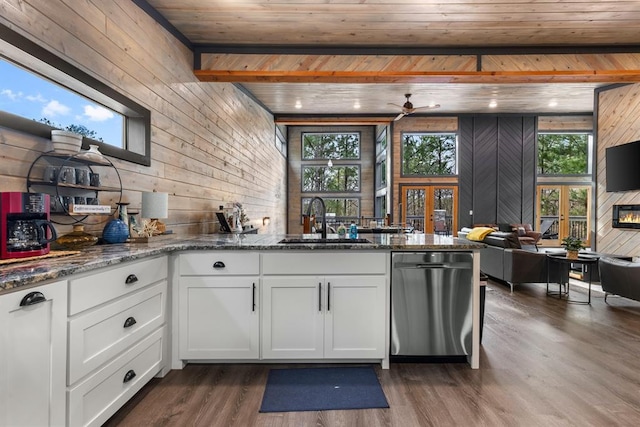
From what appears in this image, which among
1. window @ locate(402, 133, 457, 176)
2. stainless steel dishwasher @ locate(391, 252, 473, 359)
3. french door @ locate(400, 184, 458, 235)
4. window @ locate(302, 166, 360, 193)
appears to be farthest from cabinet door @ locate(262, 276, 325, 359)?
window @ locate(302, 166, 360, 193)

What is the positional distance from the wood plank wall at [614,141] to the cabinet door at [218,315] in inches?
282

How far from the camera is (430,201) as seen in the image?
9.41m

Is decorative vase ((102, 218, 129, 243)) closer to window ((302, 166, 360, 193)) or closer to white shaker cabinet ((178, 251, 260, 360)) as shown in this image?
white shaker cabinet ((178, 251, 260, 360))

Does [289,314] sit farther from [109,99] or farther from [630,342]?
[630,342]

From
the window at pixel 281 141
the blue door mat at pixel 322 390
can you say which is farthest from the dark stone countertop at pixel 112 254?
the window at pixel 281 141

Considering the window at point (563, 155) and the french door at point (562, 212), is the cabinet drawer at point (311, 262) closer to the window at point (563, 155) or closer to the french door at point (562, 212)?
the french door at point (562, 212)

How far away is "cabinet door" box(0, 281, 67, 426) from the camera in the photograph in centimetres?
113

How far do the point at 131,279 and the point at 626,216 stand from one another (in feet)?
26.1

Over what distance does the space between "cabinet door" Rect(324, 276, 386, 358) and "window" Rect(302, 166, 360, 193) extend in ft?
30.0

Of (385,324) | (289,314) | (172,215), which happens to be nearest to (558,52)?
(385,324)

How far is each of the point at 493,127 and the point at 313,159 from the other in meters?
5.60

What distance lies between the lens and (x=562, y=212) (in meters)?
9.53

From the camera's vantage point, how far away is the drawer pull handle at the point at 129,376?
1.84 m

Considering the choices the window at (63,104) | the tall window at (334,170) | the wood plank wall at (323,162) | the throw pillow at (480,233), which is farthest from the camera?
the tall window at (334,170)
